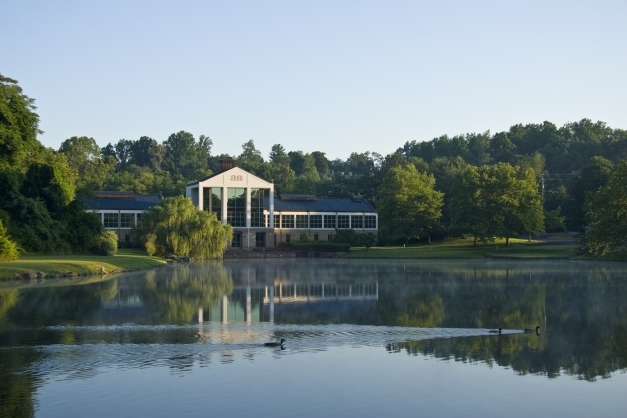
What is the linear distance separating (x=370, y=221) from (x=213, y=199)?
22947 millimetres

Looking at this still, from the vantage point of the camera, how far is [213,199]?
359 ft

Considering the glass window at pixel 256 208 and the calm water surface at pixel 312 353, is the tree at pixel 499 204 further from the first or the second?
the calm water surface at pixel 312 353

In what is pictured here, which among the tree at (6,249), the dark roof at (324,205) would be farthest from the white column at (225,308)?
the dark roof at (324,205)

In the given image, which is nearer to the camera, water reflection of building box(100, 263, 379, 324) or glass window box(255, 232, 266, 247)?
water reflection of building box(100, 263, 379, 324)

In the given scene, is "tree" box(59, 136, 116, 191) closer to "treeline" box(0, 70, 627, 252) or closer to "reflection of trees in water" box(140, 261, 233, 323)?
"treeline" box(0, 70, 627, 252)

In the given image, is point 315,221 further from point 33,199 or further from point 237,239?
point 33,199

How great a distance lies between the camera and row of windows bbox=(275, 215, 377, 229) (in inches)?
4592

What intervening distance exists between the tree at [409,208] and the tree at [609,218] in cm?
2993

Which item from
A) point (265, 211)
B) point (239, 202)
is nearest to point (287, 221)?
point (265, 211)

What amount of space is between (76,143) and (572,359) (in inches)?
5672

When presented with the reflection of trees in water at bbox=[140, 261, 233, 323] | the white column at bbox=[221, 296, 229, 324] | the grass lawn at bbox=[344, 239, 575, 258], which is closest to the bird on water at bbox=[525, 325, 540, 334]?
the white column at bbox=[221, 296, 229, 324]

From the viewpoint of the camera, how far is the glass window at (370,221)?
119 meters

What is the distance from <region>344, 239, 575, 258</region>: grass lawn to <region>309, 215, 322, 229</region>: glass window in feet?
49.4

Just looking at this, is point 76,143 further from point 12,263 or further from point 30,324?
point 30,324
